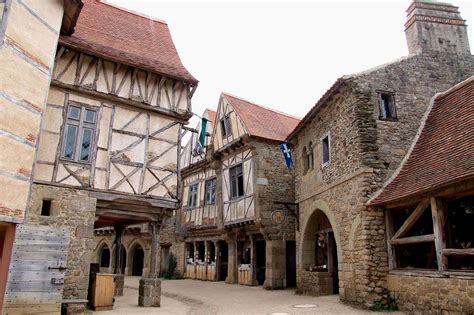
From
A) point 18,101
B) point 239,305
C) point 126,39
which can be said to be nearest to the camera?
point 18,101

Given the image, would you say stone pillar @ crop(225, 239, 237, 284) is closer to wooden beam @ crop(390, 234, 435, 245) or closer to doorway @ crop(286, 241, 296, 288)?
doorway @ crop(286, 241, 296, 288)

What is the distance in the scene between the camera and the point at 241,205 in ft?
49.2

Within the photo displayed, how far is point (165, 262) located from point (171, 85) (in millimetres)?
12969

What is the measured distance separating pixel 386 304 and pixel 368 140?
12.0ft

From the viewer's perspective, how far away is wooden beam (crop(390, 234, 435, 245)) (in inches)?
279


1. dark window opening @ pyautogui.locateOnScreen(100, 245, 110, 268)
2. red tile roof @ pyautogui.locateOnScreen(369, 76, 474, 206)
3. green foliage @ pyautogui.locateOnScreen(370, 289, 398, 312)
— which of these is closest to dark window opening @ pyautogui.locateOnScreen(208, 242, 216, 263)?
dark window opening @ pyautogui.locateOnScreen(100, 245, 110, 268)

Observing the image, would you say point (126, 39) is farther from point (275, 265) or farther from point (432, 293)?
point (432, 293)

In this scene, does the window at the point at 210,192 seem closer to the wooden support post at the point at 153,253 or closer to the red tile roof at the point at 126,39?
the wooden support post at the point at 153,253

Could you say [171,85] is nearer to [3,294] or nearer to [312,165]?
[312,165]

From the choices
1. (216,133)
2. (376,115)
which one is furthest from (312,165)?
(216,133)

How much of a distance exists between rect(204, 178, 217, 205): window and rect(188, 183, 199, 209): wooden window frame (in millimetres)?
992

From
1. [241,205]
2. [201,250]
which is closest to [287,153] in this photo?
[241,205]

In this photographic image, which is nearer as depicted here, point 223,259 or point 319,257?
point 319,257

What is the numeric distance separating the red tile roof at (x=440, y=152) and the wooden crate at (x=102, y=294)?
6.43 metres
